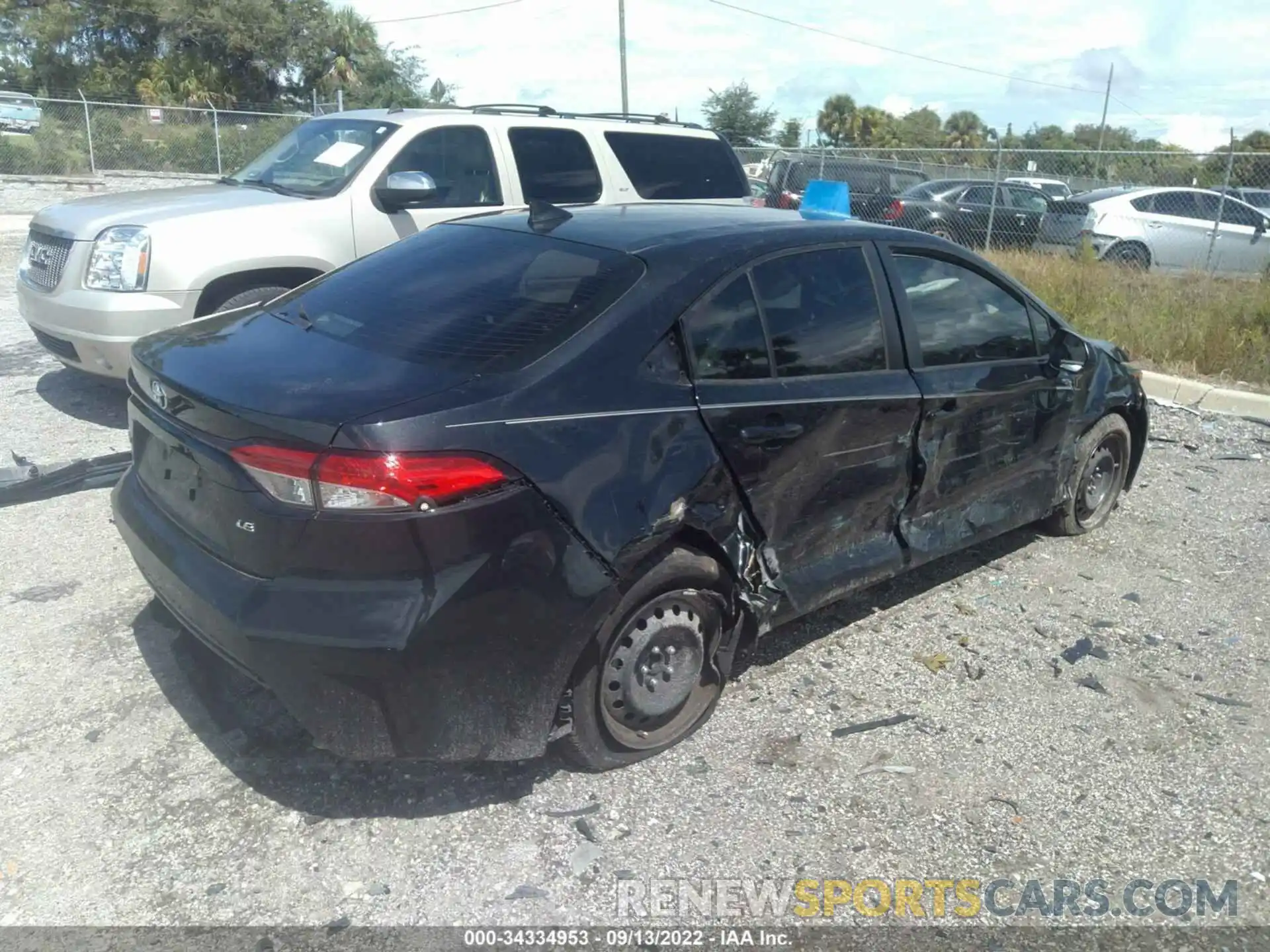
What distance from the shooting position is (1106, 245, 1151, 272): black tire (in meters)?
14.4

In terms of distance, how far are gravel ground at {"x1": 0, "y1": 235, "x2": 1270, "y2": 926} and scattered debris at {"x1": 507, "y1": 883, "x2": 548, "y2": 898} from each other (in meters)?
0.02

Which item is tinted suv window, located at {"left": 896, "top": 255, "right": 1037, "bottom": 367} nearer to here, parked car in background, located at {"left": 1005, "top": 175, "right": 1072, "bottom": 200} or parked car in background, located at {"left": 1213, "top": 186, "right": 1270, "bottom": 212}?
parked car in background, located at {"left": 1213, "top": 186, "right": 1270, "bottom": 212}

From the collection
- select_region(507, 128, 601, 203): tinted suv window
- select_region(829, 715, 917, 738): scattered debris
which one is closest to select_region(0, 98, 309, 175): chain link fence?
select_region(507, 128, 601, 203): tinted suv window

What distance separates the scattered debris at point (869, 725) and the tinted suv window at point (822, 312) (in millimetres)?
1244

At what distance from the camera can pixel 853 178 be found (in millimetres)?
16812

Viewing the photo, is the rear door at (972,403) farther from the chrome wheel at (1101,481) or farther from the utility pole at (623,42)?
the utility pole at (623,42)

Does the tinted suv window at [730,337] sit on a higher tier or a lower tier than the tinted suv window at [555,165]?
lower

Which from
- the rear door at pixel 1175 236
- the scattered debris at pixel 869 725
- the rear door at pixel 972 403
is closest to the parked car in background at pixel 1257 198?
the rear door at pixel 1175 236

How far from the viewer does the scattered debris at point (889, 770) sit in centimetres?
339

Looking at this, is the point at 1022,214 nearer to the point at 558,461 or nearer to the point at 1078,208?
the point at 1078,208

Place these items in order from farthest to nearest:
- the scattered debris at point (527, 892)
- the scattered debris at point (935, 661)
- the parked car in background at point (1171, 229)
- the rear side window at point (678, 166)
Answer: the parked car in background at point (1171, 229) < the rear side window at point (678, 166) < the scattered debris at point (935, 661) < the scattered debris at point (527, 892)

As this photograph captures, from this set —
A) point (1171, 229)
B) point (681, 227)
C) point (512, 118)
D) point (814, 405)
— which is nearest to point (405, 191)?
point (512, 118)

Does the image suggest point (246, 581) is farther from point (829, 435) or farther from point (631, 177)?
point (631, 177)

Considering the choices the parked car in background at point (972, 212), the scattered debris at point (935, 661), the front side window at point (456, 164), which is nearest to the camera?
the scattered debris at point (935, 661)
